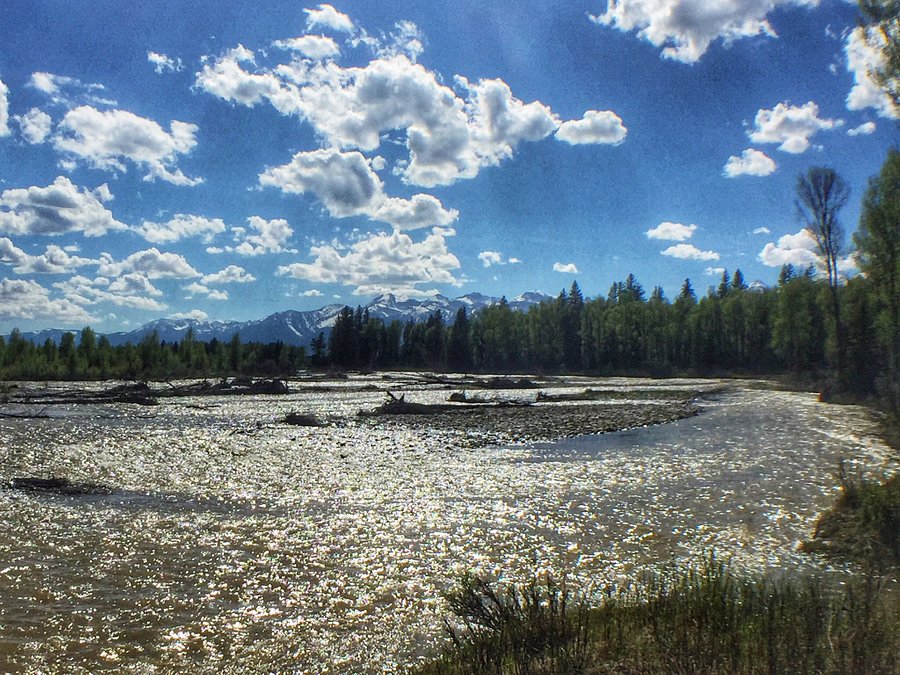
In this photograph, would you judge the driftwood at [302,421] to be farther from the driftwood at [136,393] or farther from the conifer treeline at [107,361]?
the conifer treeline at [107,361]

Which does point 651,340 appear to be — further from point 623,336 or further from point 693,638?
point 693,638

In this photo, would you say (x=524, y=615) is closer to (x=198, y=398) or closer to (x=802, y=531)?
(x=802, y=531)

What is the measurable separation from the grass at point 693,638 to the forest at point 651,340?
32.6 meters

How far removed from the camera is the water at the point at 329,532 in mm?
6547

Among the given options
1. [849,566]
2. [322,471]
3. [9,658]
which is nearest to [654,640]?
[849,566]

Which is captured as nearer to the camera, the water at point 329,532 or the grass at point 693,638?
the grass at point 693,638

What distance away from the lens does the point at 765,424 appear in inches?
1164

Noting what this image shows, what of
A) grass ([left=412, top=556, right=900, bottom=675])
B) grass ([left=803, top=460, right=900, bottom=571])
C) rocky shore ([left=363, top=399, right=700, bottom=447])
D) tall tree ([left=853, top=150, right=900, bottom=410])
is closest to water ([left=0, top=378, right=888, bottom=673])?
grass ([left=803, top=460, right=900, bottom=571])

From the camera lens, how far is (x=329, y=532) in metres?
10.7

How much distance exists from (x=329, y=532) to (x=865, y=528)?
9.61 metres

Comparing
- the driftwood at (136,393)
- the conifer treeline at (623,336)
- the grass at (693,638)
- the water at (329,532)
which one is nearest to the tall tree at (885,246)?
the water at (329,532)

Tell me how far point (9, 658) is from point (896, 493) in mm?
13383

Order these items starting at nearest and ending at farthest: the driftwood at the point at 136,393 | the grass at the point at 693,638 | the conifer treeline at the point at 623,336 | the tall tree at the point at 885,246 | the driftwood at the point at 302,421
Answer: the grass at the point at 693,638
the driftwood at the point at 302,421
the tall tree at the point at 885,246
the driftwood at the point at 136,393
the conifer treeline at the point at 623,336

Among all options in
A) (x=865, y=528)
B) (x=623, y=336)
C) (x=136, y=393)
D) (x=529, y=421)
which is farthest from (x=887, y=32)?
(x=623, y=336)
